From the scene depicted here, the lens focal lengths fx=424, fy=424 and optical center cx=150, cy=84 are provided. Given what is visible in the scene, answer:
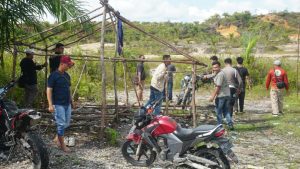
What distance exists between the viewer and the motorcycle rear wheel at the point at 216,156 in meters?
5.82

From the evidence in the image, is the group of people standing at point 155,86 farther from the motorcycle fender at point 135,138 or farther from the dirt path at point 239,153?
the motorcycle fender at point 135,138

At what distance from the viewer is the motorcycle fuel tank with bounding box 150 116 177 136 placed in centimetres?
609

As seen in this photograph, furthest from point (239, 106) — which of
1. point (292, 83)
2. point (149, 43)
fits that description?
point (149, 43)

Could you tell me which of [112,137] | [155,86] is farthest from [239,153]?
[155,86]

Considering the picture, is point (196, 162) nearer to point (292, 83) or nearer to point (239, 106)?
point (239, 106)

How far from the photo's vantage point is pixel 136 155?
21.5 feet

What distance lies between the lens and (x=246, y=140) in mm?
8820

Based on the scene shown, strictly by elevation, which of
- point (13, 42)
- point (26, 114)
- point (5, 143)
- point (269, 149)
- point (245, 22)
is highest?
point (245, 22)

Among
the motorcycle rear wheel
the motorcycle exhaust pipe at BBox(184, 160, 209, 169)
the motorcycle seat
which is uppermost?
the motorcycle seat

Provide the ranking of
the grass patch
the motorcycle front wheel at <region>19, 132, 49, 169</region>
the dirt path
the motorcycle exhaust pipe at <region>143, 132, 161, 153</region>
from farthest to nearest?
the grass patch → the dirt path → the motorcycle exhaust pipe at <region>143, 132, 161, 153</region> → the motorcycle front wheel at <region>19, 132, 49, 169</region>

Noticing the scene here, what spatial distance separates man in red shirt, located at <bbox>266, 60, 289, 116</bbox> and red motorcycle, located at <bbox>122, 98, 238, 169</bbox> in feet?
19.2

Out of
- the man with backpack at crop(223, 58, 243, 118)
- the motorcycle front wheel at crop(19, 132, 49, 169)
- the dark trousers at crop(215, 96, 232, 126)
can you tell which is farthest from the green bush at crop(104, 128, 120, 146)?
the man with backpack at crop(223, 58, 243, 118)

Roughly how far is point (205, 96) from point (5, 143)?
11.0m

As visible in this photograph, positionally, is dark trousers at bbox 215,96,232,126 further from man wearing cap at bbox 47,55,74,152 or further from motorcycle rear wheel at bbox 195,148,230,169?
man wearing cap at bbox 47,55,74,152
